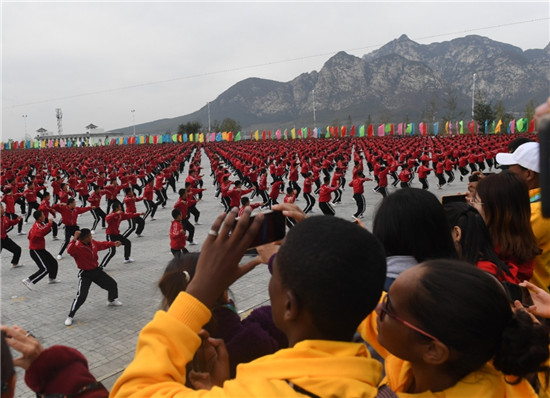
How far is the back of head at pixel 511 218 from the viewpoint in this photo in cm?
221

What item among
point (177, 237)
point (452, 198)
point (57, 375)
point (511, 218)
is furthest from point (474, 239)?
point (177, 237)

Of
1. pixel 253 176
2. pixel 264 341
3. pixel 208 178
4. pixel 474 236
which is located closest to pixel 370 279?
pixel 264 341

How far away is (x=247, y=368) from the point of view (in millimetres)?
953

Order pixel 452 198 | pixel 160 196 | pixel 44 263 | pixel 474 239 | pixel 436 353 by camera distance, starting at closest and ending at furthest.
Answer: pixel 436 353 → pixel 474 239 → pixel 452 198 → pixel 44 263 → pixel 160 196

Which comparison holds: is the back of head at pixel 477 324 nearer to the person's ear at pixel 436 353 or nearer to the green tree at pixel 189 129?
the person's ear at pixel 436 353

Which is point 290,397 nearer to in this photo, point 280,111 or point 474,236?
point 474,236

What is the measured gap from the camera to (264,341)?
185cm

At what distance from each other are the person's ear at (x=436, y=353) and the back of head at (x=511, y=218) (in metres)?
1.28

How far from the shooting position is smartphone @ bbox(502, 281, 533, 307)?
1.75 m

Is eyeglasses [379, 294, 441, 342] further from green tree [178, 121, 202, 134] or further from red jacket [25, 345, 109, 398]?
green tree [178, 121, 202, 134]

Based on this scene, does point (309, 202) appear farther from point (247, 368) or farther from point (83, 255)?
point (247, 368)

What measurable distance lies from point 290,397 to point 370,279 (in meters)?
0.35

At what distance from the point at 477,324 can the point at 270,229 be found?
2.02ft

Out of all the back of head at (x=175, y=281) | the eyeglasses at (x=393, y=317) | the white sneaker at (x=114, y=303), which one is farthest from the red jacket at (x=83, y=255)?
the eyeglasses at (x=393, y=317)
